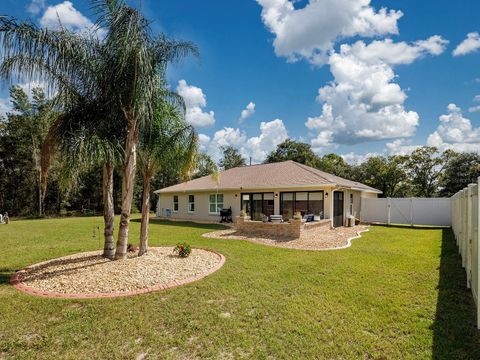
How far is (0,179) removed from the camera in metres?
30.2

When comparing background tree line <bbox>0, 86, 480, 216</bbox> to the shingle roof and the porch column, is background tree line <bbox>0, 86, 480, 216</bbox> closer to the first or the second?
the shingle roof

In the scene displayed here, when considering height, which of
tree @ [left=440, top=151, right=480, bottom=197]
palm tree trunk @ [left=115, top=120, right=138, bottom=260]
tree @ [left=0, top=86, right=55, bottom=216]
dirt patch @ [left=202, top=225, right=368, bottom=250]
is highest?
tree @ [left=0, top=86, right=55, bottom=216]

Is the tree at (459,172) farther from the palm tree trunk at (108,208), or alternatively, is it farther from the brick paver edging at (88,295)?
the palm tree trunk at (108,208)

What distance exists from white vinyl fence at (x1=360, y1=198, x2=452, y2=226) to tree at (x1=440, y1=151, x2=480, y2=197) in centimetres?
1659

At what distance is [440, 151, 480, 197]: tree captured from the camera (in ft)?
99.2

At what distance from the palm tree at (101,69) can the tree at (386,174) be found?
113 ft

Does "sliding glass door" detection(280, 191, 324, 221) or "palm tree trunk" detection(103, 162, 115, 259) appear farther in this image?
"sliding glass door" detection(280, 191, 324, 221)

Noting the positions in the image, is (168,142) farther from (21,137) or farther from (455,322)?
(21,137)

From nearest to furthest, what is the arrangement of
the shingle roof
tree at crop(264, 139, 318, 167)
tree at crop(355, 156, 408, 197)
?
the shingle roof → tree at crop(355, 156, 408, 197) → tree at crop(264, 139, 318, 167)

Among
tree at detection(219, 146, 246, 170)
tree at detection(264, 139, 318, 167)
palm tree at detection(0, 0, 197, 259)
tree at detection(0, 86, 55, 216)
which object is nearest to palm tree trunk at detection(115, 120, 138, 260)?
palm tree at detection(0, 0, 197, 259)

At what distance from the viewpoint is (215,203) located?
21.4m

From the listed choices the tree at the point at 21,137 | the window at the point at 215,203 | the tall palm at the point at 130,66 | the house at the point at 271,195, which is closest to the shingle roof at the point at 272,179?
the house at the point at 271,195

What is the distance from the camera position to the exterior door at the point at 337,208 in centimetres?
1700

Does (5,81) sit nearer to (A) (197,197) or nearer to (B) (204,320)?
(B) (204,320)
